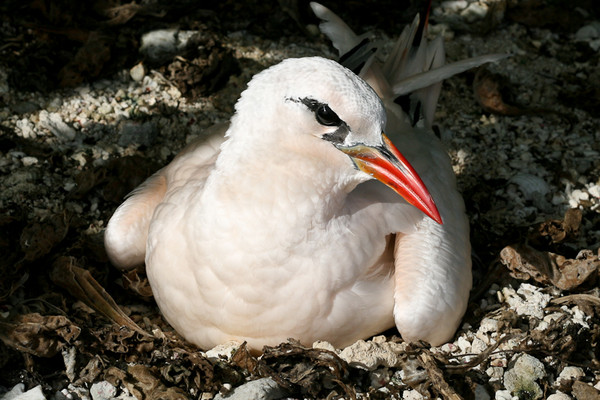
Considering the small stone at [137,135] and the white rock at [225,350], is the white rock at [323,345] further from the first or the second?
the small stone at [137,135]

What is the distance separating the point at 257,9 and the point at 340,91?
371 cm

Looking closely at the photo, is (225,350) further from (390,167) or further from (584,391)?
(584,391)

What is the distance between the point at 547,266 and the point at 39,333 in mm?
3008

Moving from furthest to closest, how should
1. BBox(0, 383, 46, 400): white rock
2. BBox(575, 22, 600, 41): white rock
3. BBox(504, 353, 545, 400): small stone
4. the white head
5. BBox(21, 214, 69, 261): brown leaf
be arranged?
BBox(575, 22, 600, 41): white rock
BBox(21, 214, 69, 261): brown leaf
BBox(504, 353, 545, 400): small stone
BBox(0, 383, 46, 400): white rock
the white head

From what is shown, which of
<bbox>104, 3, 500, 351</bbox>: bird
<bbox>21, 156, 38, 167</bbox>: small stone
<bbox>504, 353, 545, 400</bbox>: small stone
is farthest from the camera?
<bbox>21, 156, 38, 167</bbox>: small stone

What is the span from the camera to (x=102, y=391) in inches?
167

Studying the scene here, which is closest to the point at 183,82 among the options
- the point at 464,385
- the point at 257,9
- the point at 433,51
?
the point at 257,9

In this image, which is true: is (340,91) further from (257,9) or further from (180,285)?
(257,9)

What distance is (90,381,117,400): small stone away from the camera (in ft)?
13.9

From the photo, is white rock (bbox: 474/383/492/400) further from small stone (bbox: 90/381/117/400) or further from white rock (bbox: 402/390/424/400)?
small stone (bbox: 90/381/117/400)

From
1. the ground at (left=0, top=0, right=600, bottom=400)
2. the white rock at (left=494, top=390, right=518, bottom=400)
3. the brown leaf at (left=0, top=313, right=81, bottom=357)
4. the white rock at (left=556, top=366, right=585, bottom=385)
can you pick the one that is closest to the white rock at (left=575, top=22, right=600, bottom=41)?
the ground at (left=0, top=0, right=600, bottom=400)

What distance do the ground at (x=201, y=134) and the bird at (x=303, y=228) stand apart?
203 millimetres

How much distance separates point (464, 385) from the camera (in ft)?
14.5

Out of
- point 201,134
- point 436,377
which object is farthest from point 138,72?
point 436,377
